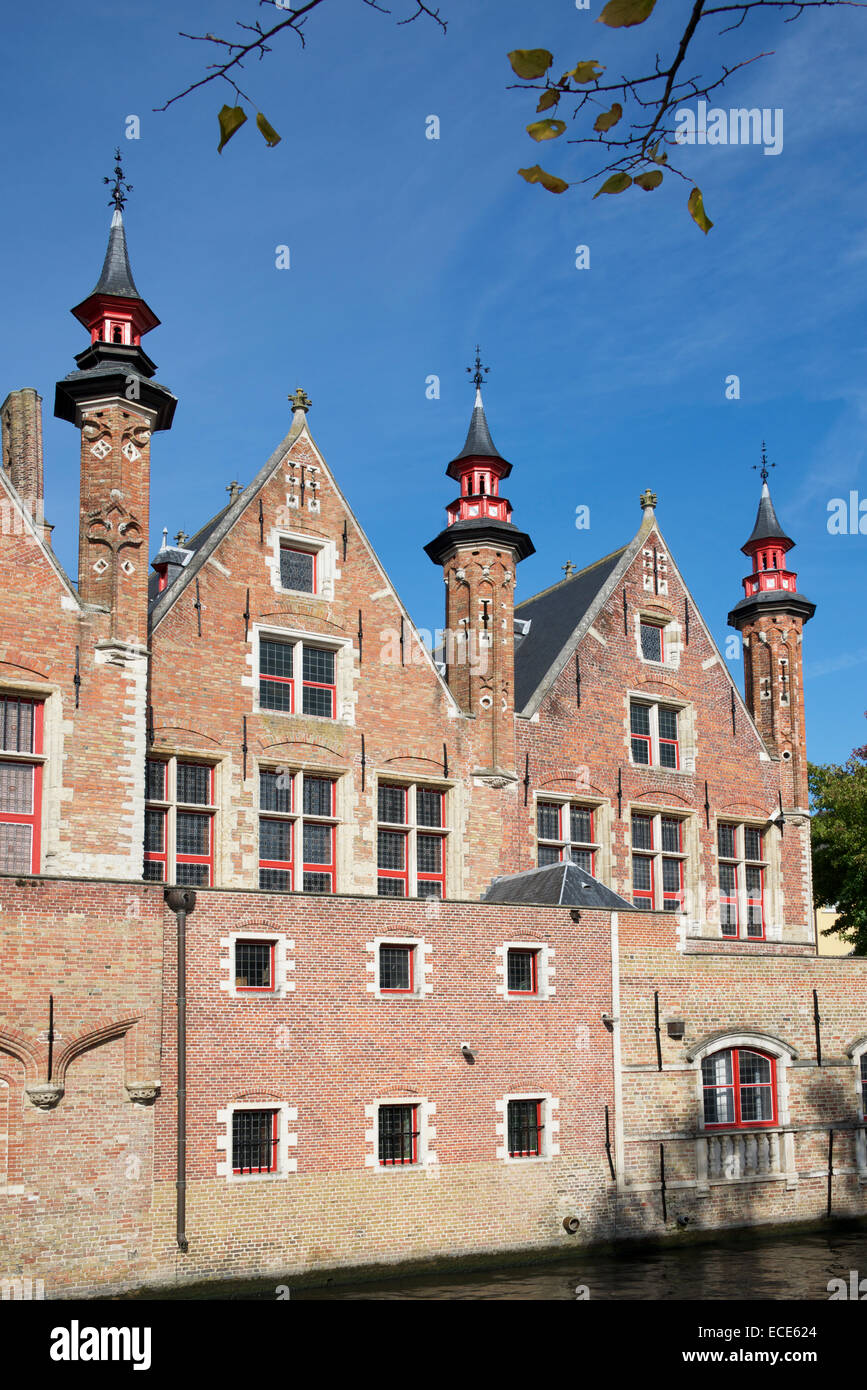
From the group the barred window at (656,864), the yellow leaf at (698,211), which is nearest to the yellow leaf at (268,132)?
the yellow leaf at (698,211)

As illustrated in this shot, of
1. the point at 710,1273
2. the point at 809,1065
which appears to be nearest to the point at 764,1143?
the point at 809,1065

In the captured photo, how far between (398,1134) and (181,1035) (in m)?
4.02

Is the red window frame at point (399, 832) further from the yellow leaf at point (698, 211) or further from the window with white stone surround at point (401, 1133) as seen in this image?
the yellow leaf at point (698, 211)

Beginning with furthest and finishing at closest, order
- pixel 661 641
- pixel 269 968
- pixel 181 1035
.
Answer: pixel 661 641 < pixel 269 968 < pixel 181 1035

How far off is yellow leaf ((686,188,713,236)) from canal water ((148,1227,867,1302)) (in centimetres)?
1506

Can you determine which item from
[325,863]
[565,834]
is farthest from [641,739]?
[325,863]

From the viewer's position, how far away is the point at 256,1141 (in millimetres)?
A: 18453

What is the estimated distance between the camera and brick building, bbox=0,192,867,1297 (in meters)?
17.5

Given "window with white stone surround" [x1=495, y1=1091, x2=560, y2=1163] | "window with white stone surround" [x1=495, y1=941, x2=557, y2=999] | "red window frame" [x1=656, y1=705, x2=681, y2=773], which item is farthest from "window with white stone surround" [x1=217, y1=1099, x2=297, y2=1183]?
"red window frame" [x1=656, y1=705, x2=681, y2=773]

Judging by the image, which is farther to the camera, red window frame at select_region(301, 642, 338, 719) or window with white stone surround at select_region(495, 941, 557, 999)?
red window frame at select_region(301, 642, 338, 719)

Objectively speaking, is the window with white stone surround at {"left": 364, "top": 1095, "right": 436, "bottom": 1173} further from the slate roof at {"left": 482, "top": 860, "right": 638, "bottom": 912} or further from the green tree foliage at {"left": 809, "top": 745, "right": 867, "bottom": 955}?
the green tree foliage at {"left": 809, "top": 745, "right": 867, "bottom": 955}

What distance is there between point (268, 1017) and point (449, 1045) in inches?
127

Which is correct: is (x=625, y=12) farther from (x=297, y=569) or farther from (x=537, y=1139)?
(x=297, y=569)
